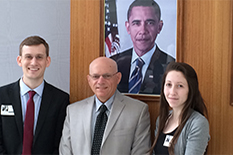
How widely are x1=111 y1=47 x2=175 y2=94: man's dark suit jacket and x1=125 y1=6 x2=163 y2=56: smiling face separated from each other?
0.30 feet

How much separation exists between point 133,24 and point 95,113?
0.90 meters

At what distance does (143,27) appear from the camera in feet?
7.57

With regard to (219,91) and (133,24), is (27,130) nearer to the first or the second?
(133,24)

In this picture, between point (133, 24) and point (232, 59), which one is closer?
point (232, 59)

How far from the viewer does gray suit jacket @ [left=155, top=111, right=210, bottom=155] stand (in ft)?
5.31

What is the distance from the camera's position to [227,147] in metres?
2.10

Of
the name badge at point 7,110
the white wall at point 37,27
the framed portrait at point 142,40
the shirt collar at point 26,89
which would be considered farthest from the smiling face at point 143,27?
the name badge at point 7,110

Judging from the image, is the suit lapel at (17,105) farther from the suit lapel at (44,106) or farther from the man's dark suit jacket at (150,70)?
the man's dark suit jacket at (150,70)

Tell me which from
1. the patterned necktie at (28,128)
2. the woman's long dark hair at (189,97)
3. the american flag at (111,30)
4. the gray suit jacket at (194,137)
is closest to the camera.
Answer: the gray suit jacket at (194,137)

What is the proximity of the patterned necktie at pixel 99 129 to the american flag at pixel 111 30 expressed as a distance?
0.59 m

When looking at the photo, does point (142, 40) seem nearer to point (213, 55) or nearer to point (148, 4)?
point (148, 4)

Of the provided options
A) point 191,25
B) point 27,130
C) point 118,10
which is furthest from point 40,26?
point 191,25

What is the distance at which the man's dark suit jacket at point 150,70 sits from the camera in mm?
2305

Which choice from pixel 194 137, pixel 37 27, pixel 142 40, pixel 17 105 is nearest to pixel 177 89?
pixel 194 137
